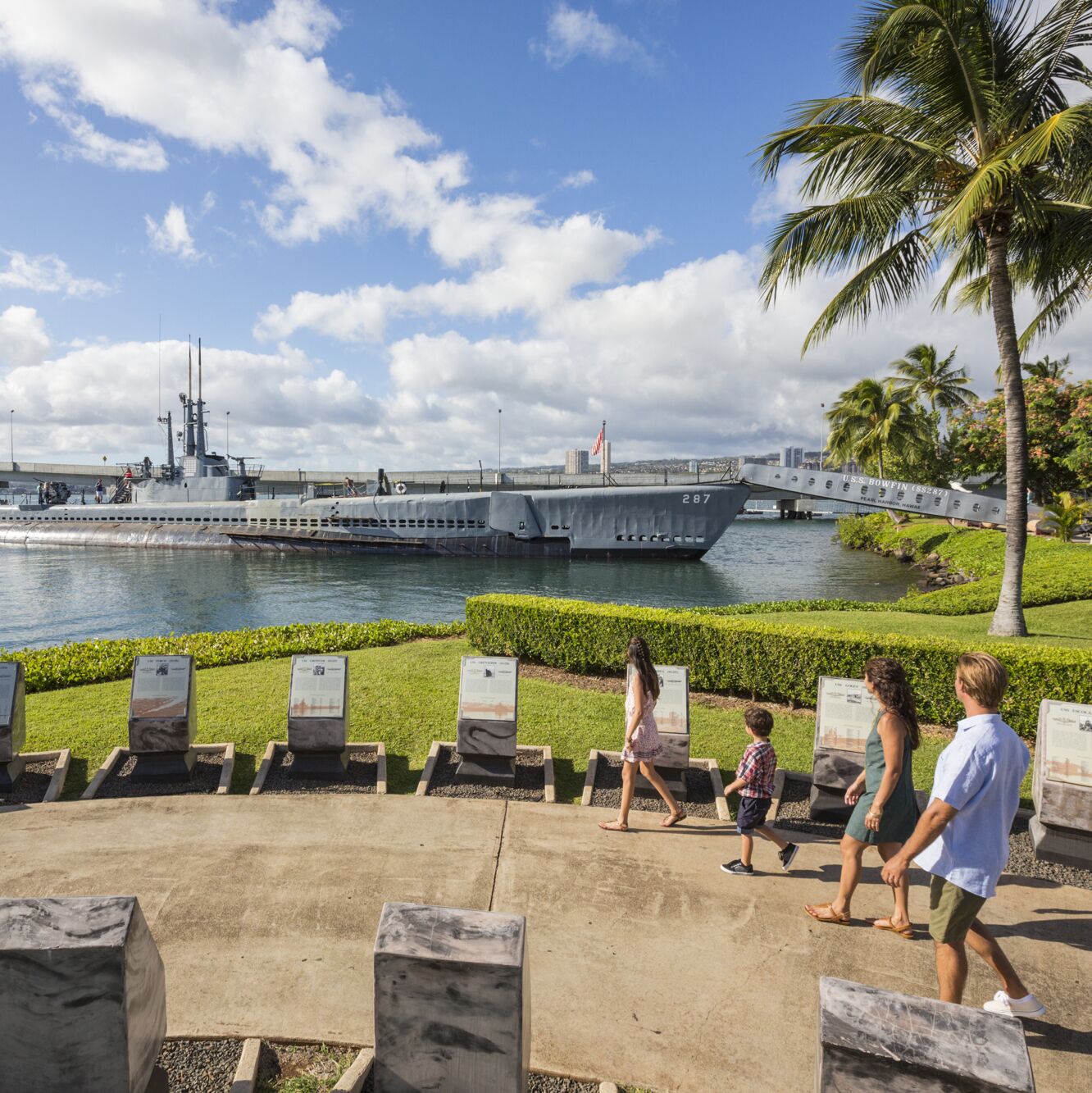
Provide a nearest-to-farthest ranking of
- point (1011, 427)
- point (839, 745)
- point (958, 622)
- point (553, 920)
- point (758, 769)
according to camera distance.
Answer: point (553, 920) → point (758, 769) → point (839, 745) → point (1011, 427) → point (958, 622)

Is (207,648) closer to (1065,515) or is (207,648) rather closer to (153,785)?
(153,785)

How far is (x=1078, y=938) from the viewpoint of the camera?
450 centimetres

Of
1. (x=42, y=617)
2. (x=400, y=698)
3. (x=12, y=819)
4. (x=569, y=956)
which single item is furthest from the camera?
(x=42, y=617)

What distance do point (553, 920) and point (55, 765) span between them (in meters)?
5.58

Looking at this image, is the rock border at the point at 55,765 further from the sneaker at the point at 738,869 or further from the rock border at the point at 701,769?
the sneaker at the point at 738,869

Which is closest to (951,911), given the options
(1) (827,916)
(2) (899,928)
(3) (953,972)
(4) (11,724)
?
(3) (953,972)

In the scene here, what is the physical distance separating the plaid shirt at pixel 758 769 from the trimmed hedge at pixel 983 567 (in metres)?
12.9

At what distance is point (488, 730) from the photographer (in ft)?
22.2

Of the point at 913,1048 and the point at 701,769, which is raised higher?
the point at 913,1048

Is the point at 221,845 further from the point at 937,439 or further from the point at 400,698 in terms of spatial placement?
the point at 937,439

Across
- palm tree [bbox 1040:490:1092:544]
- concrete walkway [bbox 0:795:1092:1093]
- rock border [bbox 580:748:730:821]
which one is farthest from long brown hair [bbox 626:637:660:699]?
palm tree [bbox 1040:490:1092:544]

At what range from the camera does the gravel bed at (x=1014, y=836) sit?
17.4 ft

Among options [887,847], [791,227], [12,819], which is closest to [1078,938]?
[887,847]

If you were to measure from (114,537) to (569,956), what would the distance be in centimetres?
4879
